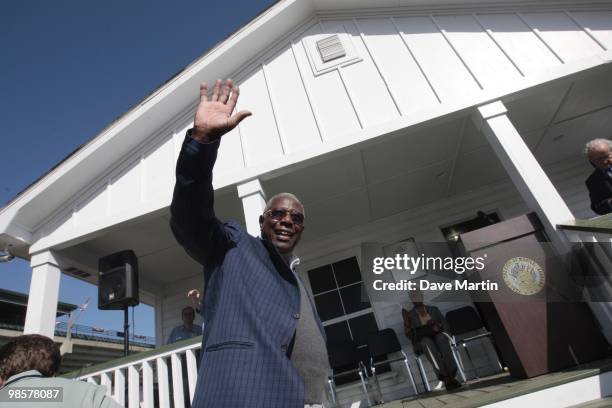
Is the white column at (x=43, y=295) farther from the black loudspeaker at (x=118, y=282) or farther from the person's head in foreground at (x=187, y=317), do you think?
the person's head in foreground at (x=187, y=317)

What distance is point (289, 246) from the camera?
4.72 ft

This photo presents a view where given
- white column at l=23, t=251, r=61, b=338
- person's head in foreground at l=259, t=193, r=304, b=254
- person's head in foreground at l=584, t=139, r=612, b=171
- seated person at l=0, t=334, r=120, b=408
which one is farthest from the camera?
white column at l=23, t=251, r=61, b=338

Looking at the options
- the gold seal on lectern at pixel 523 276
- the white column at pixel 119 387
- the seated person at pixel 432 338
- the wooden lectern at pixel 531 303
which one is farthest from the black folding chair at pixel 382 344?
the white column at pixel 119 387

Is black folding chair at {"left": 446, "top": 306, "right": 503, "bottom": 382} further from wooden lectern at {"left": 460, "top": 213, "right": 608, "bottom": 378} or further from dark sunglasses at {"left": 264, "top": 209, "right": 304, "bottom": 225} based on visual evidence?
dark sunglasses at {"left": 264, "top": 209, "right": 304, "bottom": 225}

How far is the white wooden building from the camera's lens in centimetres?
408

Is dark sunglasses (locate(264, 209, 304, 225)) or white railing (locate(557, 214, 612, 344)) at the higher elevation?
dark sunglasses (locate(264, 209, 304, 225))

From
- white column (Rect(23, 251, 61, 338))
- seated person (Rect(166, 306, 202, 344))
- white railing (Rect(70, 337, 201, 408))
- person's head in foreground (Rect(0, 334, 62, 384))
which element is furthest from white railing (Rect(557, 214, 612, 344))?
white column (Rect(23, 251, 61, 338))

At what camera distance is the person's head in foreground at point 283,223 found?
4.70 feet

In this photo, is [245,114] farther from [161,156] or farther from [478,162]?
[478,162]

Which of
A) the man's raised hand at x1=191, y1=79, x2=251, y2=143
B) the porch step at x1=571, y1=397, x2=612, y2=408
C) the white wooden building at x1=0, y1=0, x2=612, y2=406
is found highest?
the white wooden building at x1=0, y1=0, x2=612, y2=406

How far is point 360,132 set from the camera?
4.10 meters

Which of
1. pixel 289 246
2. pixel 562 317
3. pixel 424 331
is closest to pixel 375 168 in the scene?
pixel 424 331

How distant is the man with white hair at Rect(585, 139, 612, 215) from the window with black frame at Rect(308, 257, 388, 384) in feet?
11.9

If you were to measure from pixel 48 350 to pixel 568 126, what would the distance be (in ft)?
22.5
